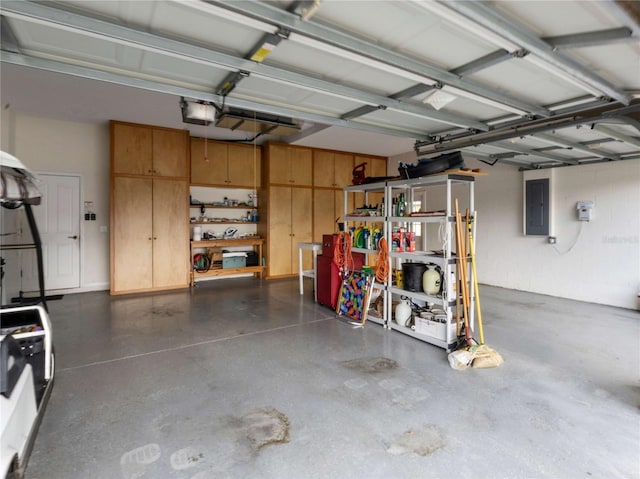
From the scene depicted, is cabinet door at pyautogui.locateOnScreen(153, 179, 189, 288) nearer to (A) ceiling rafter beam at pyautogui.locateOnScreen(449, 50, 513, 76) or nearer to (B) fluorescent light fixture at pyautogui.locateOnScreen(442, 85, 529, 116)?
(B) fluorescent light fixture at pyautogui.locateOnScreen(442, 85, 529, 116)

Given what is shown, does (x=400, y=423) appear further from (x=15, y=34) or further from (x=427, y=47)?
(x=15, y=34)

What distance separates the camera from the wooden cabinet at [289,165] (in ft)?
24.3

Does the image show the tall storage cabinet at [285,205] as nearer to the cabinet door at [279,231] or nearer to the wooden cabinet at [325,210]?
the cabinet door at [279,231]

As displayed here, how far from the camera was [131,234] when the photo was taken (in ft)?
19.7

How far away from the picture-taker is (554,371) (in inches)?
118

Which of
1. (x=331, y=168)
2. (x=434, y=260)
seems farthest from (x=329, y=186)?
(x=434, y=260)

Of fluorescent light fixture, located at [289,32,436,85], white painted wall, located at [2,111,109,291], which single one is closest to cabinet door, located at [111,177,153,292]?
white painted wall, located at [2,111,109,291]

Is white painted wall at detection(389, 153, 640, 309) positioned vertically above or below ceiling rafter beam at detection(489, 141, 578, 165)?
below

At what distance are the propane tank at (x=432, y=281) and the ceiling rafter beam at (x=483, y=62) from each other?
2063mm

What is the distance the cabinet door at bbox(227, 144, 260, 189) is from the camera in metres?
7.33

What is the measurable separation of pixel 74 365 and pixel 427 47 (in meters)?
3.89

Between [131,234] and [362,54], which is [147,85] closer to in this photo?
[362,54]

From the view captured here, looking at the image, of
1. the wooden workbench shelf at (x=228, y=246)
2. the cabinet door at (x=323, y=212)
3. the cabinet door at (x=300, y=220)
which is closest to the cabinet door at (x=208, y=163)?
the wooden workbench shelf at (x=228, y=246)

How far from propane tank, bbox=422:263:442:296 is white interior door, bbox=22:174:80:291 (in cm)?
609
